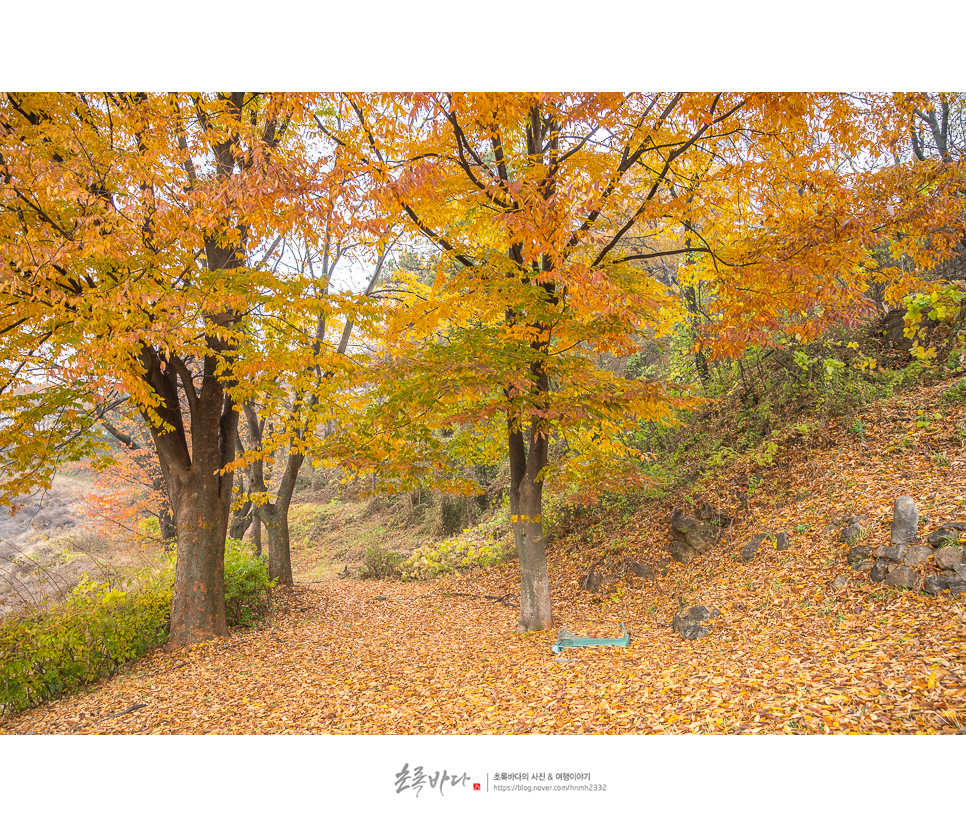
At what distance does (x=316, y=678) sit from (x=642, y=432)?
5.80m

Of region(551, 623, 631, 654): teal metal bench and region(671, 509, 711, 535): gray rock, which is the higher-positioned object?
region(671, 509, 711, 535): gray rock

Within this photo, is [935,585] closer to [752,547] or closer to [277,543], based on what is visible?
[752,547]

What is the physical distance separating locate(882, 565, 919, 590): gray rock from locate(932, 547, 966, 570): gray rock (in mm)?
179

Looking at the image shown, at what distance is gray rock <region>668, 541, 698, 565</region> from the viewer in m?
6.39

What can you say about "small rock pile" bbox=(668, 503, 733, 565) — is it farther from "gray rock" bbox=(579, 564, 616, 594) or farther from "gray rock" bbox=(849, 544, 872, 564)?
"gray rock" bbox=(849, 544, 872, 564)

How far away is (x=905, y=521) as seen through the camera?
423 cm

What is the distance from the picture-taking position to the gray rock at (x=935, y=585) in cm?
368

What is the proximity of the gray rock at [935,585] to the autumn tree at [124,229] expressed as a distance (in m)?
5.46

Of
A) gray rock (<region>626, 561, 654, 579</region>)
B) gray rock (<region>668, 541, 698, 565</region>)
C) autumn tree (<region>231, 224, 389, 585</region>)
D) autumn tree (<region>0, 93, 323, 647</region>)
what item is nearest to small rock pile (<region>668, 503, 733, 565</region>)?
gray rock (<region>668, 541, 698, 565</region>)

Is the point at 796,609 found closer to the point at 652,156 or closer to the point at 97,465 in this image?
the point at 652,156

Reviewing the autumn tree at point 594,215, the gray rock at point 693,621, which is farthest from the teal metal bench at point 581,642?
the autumn tree at point 594,215

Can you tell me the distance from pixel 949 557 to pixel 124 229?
22.9ft

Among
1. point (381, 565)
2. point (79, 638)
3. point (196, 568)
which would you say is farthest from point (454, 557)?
point (79, 638)

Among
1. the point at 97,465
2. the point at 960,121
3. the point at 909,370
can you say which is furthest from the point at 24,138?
the point at 960,121
